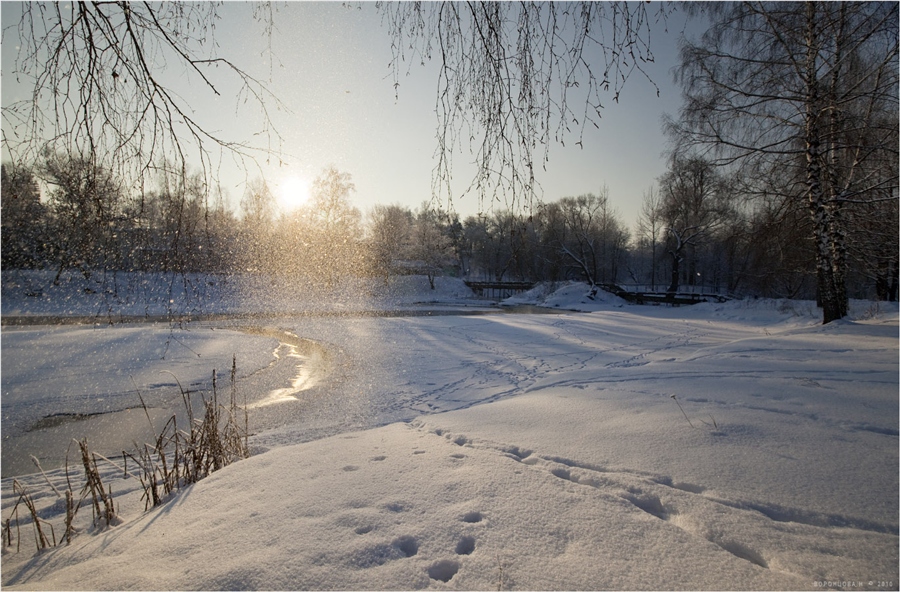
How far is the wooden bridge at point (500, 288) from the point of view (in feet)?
113

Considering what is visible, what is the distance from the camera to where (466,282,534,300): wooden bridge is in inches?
1361

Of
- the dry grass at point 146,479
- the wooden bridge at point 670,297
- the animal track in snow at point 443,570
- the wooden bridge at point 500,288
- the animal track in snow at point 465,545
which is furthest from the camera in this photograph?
the wooden bridge at point 500,288

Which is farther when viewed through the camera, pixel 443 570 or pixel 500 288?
pixel 500 288

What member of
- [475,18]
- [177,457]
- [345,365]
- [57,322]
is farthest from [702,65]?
[57,322]

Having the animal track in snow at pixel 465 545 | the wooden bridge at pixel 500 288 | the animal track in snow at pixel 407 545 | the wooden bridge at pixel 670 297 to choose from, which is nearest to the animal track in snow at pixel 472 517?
the animal track in snow at pixel 465 545

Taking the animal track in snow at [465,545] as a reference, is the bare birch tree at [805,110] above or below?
above

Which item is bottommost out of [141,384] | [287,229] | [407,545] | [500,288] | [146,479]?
[141,384]

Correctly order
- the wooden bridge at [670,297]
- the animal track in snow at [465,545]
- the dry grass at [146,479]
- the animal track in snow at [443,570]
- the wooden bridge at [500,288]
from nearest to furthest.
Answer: the animal track in snow at [443,570], the animal track in snow at [465,545], the dry grass at [146,479], the wooden bridge at [670,297], the wooden bridge at [500,288]

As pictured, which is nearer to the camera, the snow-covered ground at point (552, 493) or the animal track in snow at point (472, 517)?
the snow-covered ground at point (552, 493)

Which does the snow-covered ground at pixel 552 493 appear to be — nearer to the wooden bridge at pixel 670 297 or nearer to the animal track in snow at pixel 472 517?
the animal track in snow at pixel 472 517

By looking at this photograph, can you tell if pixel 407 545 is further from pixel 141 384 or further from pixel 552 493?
pixel 141 384

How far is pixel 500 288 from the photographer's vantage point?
3472cm

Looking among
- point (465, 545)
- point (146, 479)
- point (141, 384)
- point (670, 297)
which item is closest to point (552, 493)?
point (465, 545)

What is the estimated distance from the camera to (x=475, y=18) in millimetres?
2061
